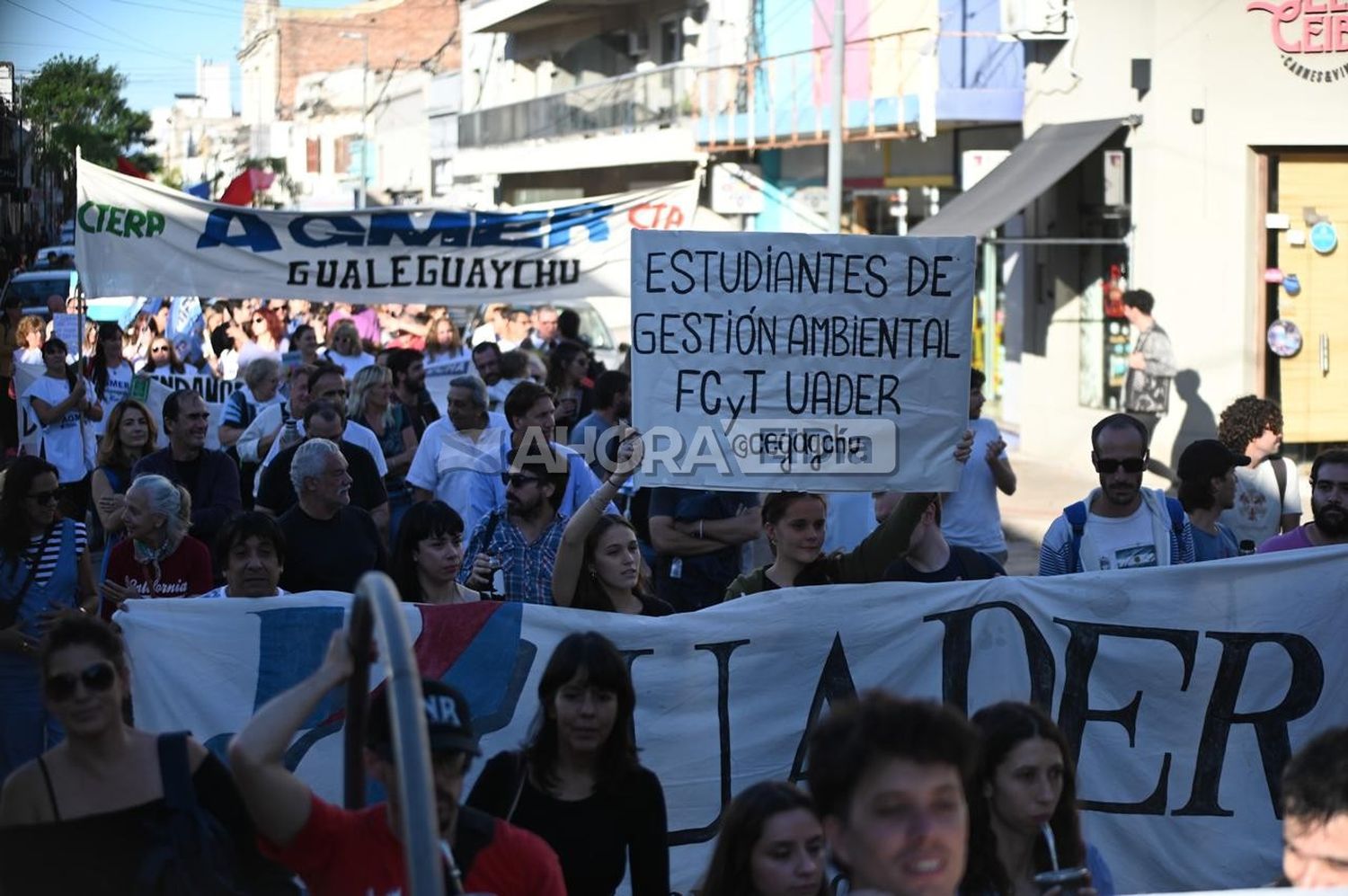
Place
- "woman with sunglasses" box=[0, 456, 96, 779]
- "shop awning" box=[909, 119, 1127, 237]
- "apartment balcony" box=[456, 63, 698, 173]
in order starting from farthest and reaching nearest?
"apartment balcony" box=[456, 63, 698, 173]
"shop awning" box=[909, 119, 1127, 237]
"woman with sunglasses" box=[0, 456, 96, 779]

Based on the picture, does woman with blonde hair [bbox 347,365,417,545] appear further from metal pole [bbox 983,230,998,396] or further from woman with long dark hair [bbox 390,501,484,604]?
metal pole [bbox 983,230,998,396]

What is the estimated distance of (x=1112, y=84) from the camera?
60.9 ft

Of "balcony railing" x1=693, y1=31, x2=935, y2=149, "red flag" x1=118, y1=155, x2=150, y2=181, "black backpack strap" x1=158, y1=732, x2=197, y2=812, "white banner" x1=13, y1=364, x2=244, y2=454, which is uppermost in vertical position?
"balcony railing" x1=693, y1=31, x2=935, y2=149

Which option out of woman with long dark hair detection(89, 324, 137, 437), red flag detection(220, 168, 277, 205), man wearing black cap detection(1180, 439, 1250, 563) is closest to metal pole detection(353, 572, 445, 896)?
man wearing black cap detection(1180, 439, 1250, 563)

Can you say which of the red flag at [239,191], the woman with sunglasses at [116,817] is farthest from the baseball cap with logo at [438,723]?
Answer: the red flag at [239,191]

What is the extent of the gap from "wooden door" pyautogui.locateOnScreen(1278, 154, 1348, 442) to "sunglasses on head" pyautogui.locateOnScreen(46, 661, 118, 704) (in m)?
14.8

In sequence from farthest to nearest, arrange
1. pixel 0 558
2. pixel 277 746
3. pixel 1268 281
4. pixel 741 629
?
1. pixel 1268 281
2. pixel 0 558
3. pixel 741 629
4. pixel 277 746

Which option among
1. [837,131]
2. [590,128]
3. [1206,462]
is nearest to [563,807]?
[1206,462]

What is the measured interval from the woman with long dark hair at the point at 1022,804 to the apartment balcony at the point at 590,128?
29042 millimetres

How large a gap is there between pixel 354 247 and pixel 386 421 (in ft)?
6.53

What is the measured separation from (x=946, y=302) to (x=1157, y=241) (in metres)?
11.2

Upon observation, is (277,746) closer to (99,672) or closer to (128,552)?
(99,672)

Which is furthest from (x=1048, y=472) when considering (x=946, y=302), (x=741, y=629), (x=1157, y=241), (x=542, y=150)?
(x=542, y=150)

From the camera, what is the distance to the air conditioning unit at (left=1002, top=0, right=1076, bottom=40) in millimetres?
18766
